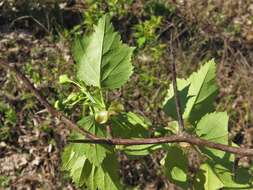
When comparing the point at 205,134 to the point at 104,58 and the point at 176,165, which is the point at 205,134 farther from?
the point at 104,58

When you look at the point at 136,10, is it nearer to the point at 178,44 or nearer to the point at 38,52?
the point at 178,44

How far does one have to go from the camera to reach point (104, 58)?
40.8 inches

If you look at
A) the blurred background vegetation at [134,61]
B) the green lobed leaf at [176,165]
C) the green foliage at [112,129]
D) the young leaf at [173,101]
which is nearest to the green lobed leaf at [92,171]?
the green foliage at [112,129]

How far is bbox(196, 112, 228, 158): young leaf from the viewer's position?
105 centimetres

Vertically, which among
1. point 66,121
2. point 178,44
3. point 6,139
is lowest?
point 6,139

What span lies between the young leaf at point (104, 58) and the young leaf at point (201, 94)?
24cm

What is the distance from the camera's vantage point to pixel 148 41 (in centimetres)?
313

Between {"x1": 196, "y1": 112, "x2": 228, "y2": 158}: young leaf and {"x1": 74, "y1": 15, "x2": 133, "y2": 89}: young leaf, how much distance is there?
0.72 ft

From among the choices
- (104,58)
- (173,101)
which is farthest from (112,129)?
(173,101)

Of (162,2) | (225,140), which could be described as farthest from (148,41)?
(225,140)

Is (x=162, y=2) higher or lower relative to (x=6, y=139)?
higher

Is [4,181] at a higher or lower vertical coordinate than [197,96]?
lower

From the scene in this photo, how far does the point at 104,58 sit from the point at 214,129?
307 millimetres

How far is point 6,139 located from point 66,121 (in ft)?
7.48
